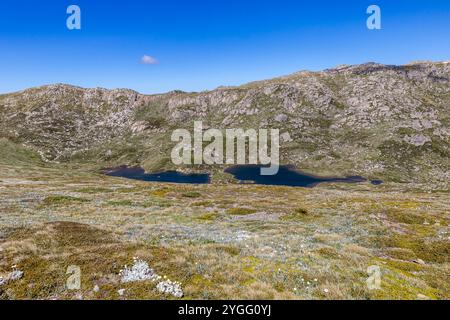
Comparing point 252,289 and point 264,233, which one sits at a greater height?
point 252,289

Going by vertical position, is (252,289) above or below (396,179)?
above

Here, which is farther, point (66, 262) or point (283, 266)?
point (283, 266)

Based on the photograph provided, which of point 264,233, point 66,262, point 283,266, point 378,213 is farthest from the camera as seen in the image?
point 378,213
